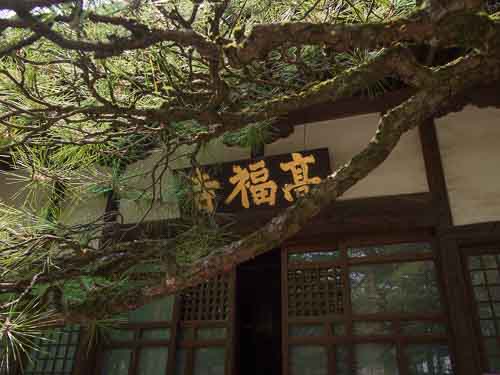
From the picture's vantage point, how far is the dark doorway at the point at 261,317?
6328 mm

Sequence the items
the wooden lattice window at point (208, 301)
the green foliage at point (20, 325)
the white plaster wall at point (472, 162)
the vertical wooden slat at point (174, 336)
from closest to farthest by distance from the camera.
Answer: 1. the green foliage at point (20, 325)
2. the white plaster wall at point (472, 162)
3. the vertical wooden slat at point (174, 336)
4. the wooden lattice window at point (208, 301)

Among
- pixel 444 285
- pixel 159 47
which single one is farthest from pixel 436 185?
pixel 159 47

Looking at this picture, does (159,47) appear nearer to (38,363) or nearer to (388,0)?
(388,0)

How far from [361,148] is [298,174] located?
64cm

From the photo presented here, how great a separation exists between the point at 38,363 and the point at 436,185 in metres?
3.99

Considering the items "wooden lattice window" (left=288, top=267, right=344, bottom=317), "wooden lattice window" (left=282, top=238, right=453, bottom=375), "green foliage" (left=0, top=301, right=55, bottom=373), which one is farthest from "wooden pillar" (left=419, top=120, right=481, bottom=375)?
"green foliage" (left=0, top=301, right=55, bottom=373)

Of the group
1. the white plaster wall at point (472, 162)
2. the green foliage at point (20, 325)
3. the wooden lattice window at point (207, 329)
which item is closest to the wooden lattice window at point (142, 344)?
the wooden lattice window at point (207, 329)

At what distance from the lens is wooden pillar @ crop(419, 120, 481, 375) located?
9.42 ft

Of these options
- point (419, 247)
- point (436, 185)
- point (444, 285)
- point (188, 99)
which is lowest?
point (444, 285)

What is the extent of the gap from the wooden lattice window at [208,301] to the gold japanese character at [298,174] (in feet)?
3.34

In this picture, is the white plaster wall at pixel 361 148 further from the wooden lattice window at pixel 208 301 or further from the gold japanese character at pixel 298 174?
the wooden lattice window at pixel 208 301

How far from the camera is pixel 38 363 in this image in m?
4.00

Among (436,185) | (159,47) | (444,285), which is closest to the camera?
(159,47)

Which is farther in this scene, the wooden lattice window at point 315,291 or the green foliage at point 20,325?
the wooden lattice window at point 315,291
